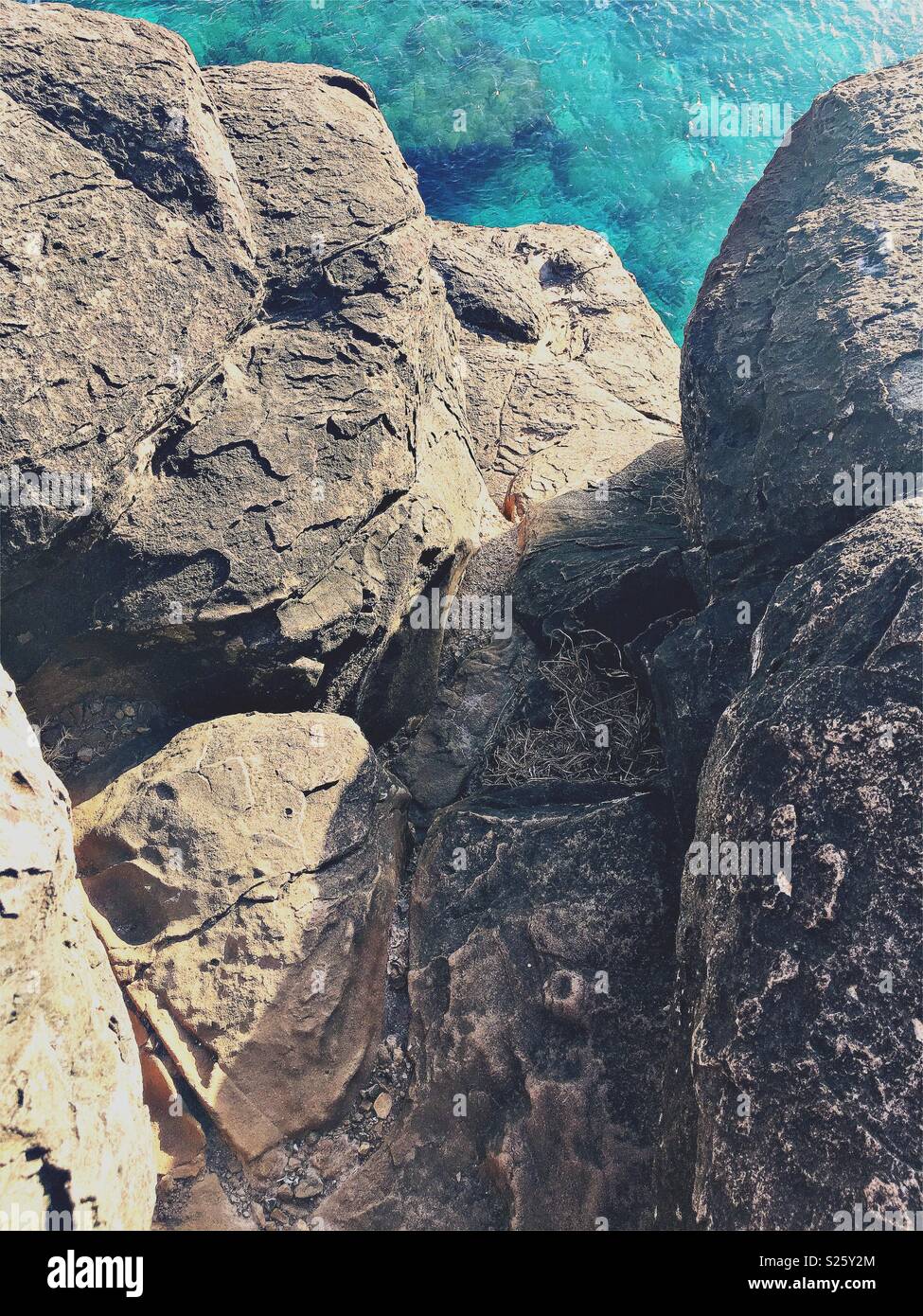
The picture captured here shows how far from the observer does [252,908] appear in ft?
Result: 10.2

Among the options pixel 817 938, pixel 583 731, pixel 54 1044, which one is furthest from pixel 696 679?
pixel 54 1044

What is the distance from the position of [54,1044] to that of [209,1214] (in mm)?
916

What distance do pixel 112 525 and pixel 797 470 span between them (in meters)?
2.50

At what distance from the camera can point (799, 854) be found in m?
2.24

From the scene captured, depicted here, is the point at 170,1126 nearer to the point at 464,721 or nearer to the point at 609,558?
the point at 464,721

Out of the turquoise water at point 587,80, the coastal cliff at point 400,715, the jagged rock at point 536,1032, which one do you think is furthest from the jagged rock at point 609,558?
the turquoise water at point 587,80

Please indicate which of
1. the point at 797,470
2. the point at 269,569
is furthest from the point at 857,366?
the point at 269,569

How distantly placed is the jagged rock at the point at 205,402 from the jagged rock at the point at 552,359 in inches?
48.3

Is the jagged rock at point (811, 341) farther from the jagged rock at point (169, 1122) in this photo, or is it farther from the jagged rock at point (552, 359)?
the jagged rock at point (169, 1122)

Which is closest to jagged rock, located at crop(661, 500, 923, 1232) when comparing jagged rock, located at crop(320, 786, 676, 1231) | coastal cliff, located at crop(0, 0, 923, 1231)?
coastal cliff, located at crop(0, 0, 923, 1231)

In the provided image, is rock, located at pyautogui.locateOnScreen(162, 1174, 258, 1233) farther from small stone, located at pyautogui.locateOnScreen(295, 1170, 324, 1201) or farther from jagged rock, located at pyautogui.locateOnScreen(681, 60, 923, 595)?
jagged rock, located at pyautogui.locateOnScreen(681, 60, 923, 595)

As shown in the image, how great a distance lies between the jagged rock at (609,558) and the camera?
4.03 m

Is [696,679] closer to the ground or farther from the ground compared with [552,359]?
closer to the ground

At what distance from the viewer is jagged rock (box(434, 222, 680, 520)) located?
527 centimetres
